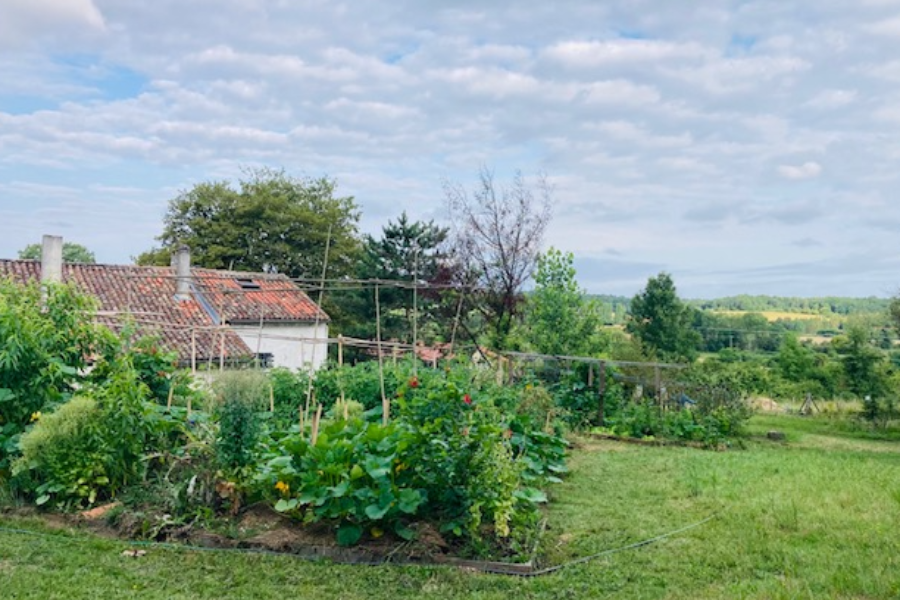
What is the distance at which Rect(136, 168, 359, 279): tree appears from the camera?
27.3m

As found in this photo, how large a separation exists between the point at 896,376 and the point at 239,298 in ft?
54.1

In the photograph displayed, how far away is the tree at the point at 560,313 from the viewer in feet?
41.9

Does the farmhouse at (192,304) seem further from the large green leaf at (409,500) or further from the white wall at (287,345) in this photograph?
the large green leaf at (409,500)

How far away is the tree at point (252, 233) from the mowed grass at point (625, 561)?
23.2 metres

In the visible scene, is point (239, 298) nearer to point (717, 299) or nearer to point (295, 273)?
point (295, 273)

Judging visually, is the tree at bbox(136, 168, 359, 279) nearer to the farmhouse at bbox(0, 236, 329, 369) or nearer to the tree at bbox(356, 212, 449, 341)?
the tree at bbox(356, 212, 449, 341)

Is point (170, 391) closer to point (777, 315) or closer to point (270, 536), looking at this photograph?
point (270, 536)

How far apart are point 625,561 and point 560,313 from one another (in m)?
9.14

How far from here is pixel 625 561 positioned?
3818 millimetres

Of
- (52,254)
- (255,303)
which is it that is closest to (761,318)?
(255,303)

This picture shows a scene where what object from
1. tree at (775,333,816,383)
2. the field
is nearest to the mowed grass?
tree at (775,333,816,383)

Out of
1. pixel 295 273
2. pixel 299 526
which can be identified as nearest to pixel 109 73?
pixel 299 526

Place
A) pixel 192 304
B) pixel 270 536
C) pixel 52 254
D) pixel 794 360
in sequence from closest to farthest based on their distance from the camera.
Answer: pixel 270 536, pixel 52 254, pixel 192 304, pixel 794 360

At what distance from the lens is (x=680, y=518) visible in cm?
471
